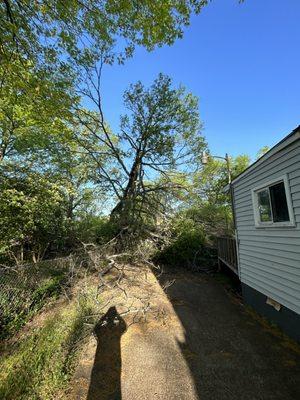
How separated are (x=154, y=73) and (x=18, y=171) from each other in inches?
330

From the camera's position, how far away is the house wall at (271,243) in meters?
4.70

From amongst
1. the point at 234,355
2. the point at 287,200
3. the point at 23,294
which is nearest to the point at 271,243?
the point at 287,200

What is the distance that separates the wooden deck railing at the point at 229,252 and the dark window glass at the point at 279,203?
11.1 ft

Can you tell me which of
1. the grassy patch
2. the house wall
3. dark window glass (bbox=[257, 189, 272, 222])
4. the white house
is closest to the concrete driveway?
the grassy patch

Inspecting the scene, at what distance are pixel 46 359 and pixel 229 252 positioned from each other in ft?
23.9

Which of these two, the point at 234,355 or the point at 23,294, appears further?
the point at 23,294

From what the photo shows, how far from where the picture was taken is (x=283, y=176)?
199 inches

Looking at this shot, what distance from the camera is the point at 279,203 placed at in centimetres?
538

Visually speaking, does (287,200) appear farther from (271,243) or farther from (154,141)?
(154,141)

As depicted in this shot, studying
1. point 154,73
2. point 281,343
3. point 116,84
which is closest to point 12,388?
point 281,343

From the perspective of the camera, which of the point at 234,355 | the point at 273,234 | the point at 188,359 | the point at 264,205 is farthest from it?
the point at 264,205

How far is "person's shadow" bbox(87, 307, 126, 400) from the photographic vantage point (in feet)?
12.3

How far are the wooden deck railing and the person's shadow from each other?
180 inches

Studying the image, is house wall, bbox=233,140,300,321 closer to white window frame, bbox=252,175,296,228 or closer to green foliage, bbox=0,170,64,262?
white window frame, bbox=252,175,296,228
